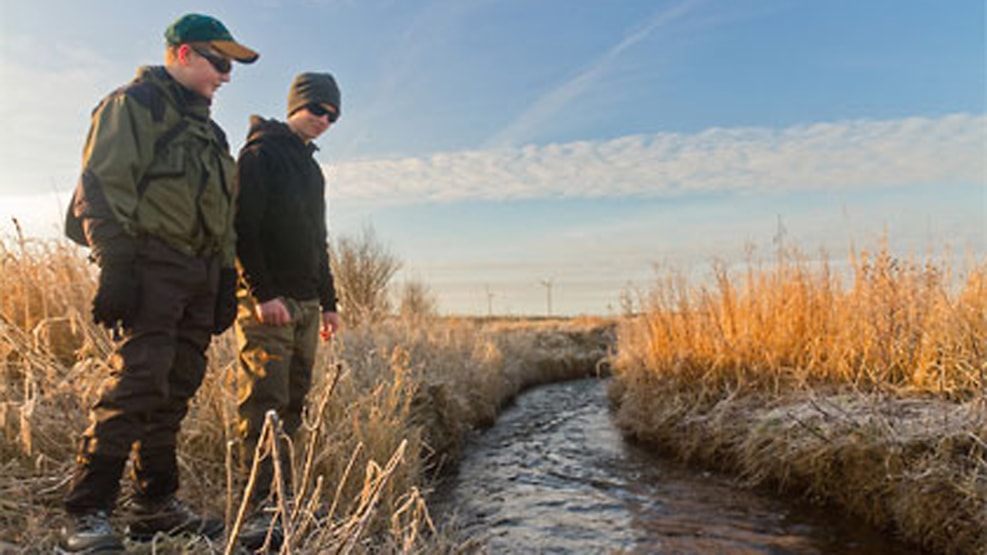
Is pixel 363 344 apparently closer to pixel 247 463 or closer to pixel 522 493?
pixel 522 493

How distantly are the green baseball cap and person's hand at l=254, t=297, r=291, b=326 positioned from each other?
102 cm

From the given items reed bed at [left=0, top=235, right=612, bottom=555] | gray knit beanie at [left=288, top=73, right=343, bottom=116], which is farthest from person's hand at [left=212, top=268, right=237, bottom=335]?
gray knit beanie at [left=288, top=73, right=343, bottom=116]

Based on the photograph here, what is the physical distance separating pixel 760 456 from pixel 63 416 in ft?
15.0

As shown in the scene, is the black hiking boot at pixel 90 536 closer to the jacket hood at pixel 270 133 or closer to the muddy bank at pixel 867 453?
the jacket hood at pixel 270 133

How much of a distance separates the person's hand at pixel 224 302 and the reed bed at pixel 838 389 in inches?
144

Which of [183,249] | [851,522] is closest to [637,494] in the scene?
[851,522]

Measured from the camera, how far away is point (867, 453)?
364 centimetres

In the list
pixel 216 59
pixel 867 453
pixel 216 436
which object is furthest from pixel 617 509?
pixel 216 59

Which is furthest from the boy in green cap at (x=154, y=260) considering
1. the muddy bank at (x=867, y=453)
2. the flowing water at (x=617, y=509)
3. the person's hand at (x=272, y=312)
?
the muddy bank at (x=867, y=453)

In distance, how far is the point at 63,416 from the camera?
9.31ft

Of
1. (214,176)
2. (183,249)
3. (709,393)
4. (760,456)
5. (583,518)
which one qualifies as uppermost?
(214,176)

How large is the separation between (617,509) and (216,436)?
2680mm

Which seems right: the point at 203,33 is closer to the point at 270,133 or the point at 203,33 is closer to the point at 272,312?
the point at 270,133

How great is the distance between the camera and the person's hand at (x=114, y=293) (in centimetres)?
184
